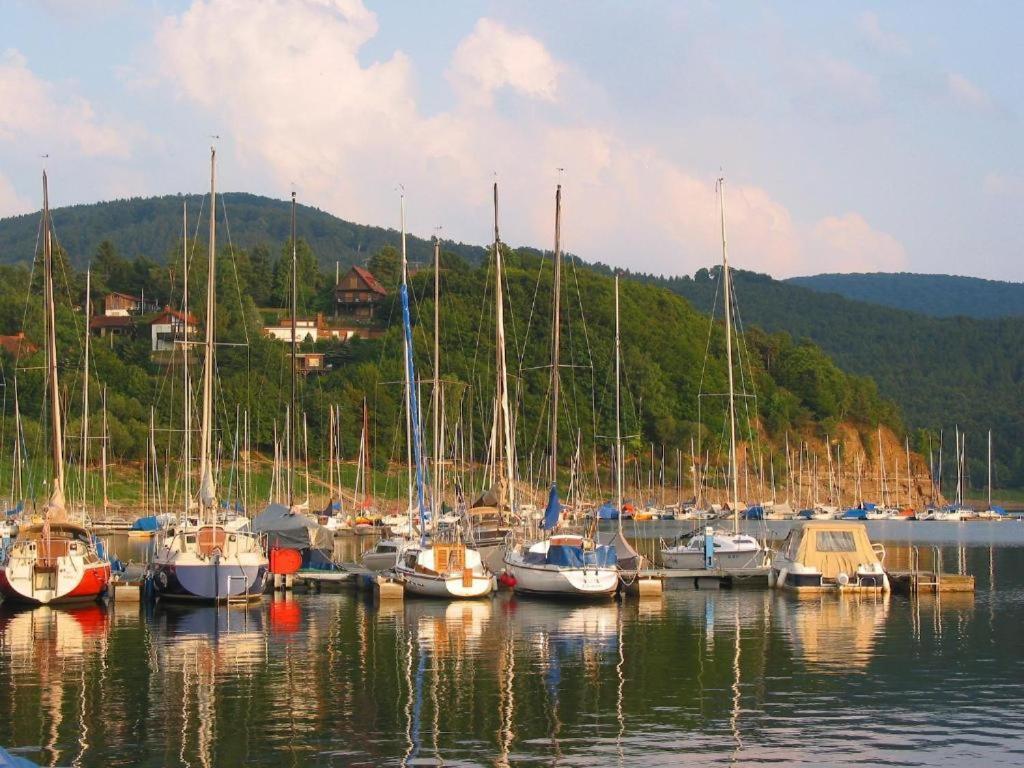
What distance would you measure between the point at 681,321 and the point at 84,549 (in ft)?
486

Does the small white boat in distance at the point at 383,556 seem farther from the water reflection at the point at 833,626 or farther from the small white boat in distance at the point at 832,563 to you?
the water reflection at the point at 833,626

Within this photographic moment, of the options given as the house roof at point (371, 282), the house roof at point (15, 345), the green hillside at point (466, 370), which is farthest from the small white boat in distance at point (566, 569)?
the house roof at point (371, 282)

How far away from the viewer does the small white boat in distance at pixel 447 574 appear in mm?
46188

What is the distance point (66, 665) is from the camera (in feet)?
107

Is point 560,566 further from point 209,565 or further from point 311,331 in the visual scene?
Answer: point 311,331

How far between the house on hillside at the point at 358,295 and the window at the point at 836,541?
14142 cm

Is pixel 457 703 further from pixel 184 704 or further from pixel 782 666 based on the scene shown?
pixel 782 666

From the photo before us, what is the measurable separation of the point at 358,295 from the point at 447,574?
145641mm

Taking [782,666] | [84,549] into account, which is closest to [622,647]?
[782,666]

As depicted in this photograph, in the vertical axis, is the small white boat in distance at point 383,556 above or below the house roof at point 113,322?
below

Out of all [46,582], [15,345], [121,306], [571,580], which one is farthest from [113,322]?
[571,580]

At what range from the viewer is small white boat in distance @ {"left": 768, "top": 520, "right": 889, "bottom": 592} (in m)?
48.7

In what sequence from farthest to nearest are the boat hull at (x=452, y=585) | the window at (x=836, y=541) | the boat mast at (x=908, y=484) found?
the boat mast at (x=908, y=484) → the window at (x=836, y=541) → the boat hull at (x=452, y=585)

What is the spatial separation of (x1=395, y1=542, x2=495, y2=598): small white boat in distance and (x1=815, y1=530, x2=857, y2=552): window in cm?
1153
